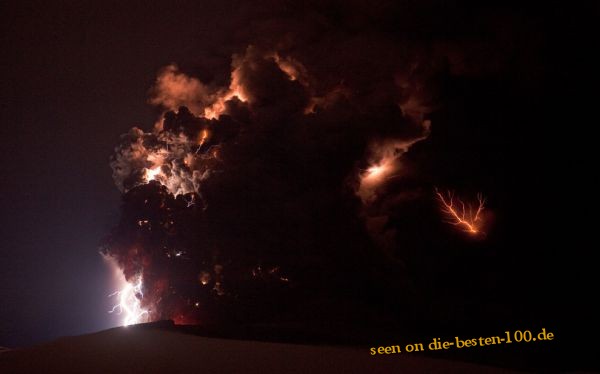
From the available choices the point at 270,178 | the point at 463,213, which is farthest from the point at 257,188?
the point at 463,213

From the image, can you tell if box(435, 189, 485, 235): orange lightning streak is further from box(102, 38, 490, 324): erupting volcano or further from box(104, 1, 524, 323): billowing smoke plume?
box(104, 1, 524, 323): billowing smoke plume

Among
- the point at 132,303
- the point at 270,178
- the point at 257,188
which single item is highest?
the point at 270,178

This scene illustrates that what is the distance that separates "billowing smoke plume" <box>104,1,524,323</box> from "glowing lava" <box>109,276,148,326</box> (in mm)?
390

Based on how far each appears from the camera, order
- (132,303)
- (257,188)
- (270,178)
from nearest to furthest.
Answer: (257,188) → (270,178) → (132,303)

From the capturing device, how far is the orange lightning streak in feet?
46.6

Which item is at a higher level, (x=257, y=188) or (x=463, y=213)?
(x=257, y=188)

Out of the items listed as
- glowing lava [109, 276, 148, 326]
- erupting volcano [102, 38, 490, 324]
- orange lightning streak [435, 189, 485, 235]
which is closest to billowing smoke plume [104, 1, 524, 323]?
erupting volcano [102, 38, 490, 324]

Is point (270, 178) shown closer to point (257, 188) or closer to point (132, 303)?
point (257, 188)

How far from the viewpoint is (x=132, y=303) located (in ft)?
46.2

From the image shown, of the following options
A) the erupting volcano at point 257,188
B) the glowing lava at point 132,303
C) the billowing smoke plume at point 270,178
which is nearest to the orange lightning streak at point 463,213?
the erupting volcano at point 257,188

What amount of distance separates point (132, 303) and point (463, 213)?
1277 centimetres

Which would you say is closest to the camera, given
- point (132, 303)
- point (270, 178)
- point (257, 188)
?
point (257, 188)

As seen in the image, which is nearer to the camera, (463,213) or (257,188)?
(257,188)

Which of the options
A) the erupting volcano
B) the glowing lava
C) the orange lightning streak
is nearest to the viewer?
the erupting volcano
